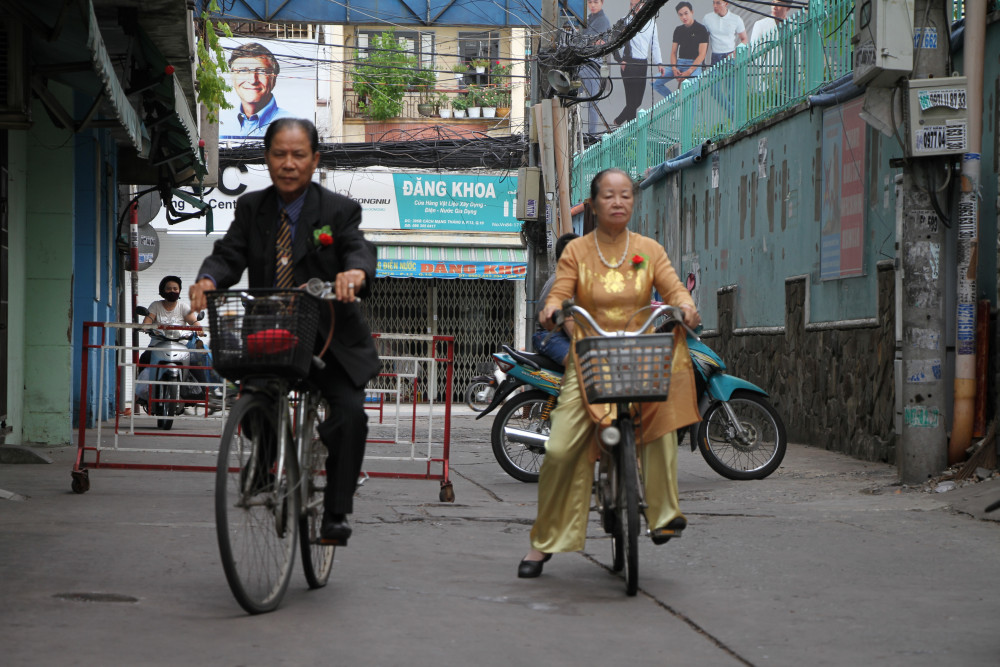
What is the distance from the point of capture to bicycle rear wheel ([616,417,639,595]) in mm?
4680

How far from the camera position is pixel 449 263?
83.8ft

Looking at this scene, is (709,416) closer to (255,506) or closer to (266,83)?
(255,506)

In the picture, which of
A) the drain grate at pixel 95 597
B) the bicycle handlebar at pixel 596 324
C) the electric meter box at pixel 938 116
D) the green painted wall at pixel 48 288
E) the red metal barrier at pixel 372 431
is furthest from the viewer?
the green painted wall at pixel 48 288

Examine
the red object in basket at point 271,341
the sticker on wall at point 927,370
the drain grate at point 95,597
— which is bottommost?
the drain grate at point 95,597

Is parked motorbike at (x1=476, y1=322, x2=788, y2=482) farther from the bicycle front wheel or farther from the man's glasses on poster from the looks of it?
the man's glasses on poster

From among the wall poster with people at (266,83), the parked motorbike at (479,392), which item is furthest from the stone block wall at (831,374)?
the wall poster with people at (266,83)

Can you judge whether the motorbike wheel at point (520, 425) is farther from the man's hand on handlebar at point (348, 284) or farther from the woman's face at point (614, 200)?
the man's hand on handlebar at point (348, 284)

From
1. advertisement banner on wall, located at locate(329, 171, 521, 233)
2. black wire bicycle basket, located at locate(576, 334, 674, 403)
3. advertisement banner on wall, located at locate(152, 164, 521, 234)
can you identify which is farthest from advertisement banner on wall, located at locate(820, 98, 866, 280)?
advertisement banner on wall, located at locate(152, 164, 521, 234)

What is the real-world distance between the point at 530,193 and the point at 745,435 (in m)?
8.61

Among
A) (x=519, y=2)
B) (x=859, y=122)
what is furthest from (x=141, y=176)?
(x=519, y=2)

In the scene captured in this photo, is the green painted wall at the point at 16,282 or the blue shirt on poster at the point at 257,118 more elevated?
the blue shirt on poster at the point at 257,118

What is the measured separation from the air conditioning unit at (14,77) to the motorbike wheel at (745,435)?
16.3 feet

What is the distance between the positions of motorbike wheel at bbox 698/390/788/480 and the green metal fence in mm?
3789

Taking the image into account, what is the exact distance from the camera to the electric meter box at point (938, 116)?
799 centimetres
